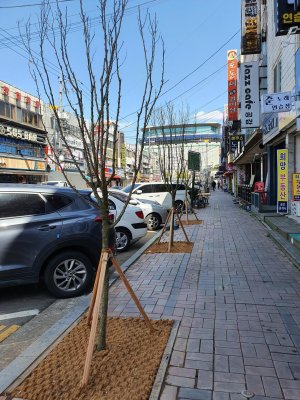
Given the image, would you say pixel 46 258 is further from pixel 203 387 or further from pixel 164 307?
pixel 203 387

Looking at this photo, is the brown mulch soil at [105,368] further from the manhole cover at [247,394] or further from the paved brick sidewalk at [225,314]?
the manhole cover at [247,394]

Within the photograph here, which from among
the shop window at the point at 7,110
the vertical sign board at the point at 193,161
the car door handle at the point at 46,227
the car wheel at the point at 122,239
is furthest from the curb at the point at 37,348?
the shop window at the point at 7,110

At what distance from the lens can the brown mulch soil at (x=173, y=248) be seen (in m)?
8.59

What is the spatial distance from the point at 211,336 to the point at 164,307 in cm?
106

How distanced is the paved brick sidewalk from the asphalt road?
1075 millimetres

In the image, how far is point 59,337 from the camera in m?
3.97

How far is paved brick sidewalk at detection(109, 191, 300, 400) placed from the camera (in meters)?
3.02

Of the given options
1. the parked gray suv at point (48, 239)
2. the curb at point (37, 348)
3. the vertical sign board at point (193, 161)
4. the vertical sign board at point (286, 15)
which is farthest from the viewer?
the vertical sign board at point (193, 161)

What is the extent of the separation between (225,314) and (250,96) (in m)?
13.5

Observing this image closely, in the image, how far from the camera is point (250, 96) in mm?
16078

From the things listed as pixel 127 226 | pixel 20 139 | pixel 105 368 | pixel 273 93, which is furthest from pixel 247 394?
pixel 20 139

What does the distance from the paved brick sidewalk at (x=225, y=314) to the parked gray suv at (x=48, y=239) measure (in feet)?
2.35

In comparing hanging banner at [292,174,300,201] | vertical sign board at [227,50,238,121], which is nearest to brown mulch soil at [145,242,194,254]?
hanging banner at [292,174,300,201]

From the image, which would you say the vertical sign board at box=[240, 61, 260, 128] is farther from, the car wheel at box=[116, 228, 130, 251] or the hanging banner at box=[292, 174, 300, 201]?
the car wheel at box=[116, 228, 130, 251]
